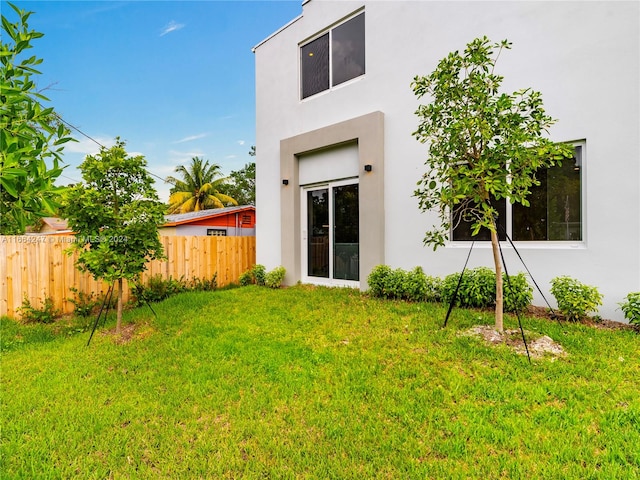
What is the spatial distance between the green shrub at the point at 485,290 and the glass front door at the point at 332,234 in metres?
2.32

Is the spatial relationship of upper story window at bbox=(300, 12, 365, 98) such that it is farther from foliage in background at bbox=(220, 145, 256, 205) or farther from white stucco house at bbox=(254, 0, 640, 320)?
foliage in background at bbox=(220, 145, 256, 205)

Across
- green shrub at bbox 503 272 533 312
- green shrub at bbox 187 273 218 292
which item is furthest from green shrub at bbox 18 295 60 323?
green shrub at bbox 503 272 533 312

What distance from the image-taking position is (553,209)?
4977 mm

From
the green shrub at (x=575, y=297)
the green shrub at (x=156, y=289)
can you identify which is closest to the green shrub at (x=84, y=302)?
the green shrub at (x=156, y=289)

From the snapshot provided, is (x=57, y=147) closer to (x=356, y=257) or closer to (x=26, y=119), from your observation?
(x=26, y=119)

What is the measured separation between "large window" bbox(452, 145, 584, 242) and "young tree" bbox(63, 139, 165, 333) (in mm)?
5755

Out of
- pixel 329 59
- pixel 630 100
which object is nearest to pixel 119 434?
pixel 630 100

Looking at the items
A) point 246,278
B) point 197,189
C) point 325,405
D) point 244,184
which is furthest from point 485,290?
point 244,184

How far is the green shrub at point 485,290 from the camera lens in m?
4.77

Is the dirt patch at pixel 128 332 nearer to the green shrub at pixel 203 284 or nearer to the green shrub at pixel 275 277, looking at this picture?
the green shrub at pixel 203 284

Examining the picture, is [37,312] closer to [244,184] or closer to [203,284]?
[203,284]

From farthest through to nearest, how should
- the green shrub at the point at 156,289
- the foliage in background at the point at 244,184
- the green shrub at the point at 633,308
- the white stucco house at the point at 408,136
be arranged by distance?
the foliage in background at the point at 244,184, the green shrub at the point at 156,289, the white stucco house at the point at 408,136, the green shrub at the point at 633,308

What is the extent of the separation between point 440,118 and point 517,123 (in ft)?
2.87

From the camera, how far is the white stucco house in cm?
449
